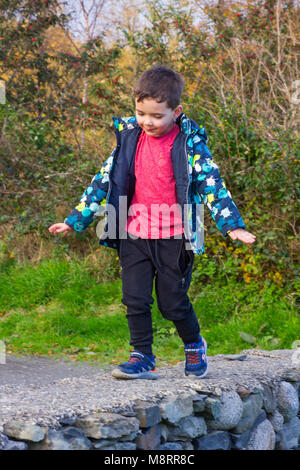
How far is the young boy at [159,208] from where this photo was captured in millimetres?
3320

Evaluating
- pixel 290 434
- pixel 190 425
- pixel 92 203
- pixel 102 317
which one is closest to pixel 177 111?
pixel 92 203

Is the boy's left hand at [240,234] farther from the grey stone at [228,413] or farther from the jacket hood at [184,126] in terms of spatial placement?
the grey stone at [228,413]

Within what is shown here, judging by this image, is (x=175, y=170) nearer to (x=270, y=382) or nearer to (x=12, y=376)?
(x=270, y=382)

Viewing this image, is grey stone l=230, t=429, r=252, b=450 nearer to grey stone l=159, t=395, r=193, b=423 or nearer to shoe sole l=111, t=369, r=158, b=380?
grey stone l=159, t=395, r=193, b=423

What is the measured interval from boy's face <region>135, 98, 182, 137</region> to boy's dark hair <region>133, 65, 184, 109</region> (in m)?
0.02

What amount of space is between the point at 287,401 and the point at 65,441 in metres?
1.83

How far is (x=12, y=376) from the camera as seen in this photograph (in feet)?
15.8

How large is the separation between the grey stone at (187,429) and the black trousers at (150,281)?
53cm

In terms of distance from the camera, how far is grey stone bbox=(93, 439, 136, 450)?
261 cm

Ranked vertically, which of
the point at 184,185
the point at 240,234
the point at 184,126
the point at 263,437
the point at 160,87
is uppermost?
the point at 160,87

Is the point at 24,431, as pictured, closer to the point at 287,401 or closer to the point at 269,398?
the point at 269,398

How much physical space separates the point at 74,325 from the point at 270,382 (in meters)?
2.66

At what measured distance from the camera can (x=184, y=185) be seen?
332 cm

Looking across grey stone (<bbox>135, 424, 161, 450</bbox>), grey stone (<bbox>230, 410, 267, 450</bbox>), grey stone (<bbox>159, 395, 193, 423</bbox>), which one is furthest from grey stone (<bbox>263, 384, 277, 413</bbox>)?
grey stone (<bbox>135, 424, 161, 450</bbox>)
